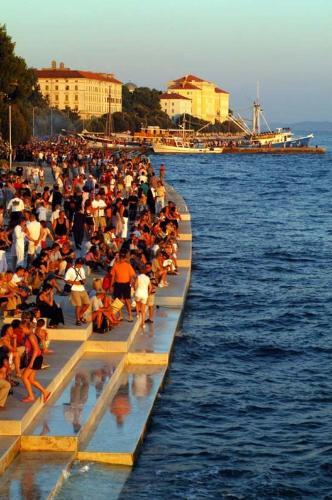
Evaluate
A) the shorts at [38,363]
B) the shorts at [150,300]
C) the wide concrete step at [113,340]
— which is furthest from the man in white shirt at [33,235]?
the shorts at [38,363]

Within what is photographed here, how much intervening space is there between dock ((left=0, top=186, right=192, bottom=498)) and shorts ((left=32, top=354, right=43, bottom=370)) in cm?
9

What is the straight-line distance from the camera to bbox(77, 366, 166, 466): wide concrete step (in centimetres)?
1208

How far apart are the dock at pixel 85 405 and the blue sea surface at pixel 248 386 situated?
0.31 meters

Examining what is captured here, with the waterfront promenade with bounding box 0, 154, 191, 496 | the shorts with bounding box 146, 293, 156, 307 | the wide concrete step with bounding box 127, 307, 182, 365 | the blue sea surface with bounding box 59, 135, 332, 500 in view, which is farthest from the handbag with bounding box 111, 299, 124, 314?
the blue sea surface with bounding box 59, 135, 332, 500

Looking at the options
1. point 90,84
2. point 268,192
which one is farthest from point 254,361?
point 90,84

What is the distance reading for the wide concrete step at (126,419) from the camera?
476 inches

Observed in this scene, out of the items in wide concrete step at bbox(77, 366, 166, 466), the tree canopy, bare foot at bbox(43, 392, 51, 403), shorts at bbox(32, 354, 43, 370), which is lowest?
wide concrete step at bbox(77, 366, 166, 466)

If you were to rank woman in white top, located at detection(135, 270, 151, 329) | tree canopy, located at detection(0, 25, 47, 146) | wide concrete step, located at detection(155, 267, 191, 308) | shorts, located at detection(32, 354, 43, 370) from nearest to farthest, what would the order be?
shorts, located at detection(32, 354, 43, 370) → woman in white top, located at detection(135, 270, 151, 329) → wide concrete step, located at detection(155, 267, 191, 308) → tree canopy, located at detection(0, 25, 47, 146)

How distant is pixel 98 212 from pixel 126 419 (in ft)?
38.1

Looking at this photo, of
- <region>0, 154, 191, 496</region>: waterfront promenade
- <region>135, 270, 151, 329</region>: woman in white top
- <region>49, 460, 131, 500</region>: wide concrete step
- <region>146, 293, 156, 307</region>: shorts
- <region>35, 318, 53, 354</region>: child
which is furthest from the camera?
<region>146, 293, 156, 307</region>: shorts

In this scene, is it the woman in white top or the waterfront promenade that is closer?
the waterfront promenade

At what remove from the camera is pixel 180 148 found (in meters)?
148

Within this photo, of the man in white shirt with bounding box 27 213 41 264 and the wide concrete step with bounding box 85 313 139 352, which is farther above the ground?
the man in white shirt with bounding box 27 213 41 264

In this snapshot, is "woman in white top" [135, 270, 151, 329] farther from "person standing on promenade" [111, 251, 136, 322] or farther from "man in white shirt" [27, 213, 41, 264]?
"man in white shirt" [27, 213, 41, 264]
